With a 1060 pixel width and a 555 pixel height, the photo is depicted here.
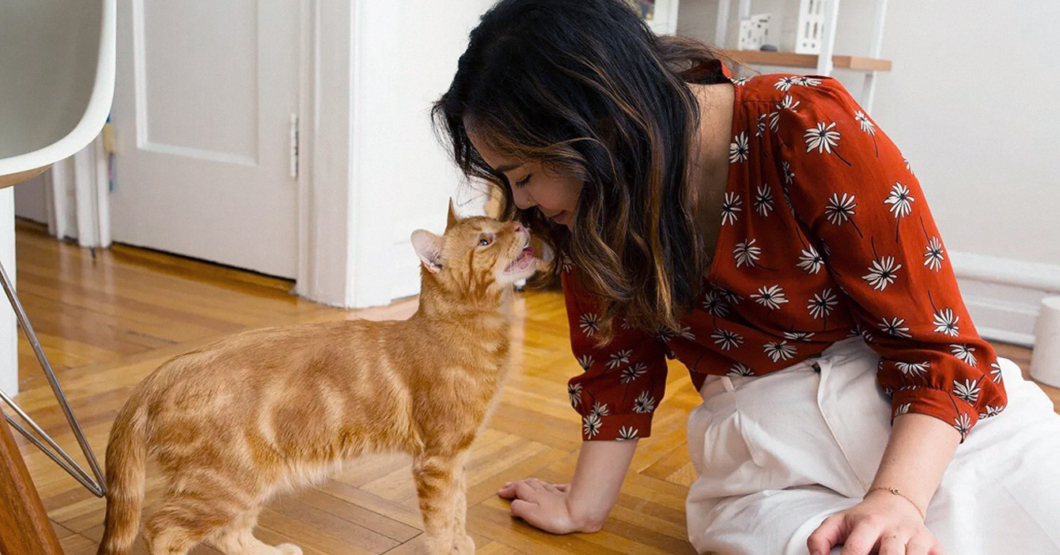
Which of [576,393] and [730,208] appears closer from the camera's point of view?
[730,208]

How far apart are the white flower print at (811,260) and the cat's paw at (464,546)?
527mm

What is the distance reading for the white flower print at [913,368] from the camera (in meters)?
0.93

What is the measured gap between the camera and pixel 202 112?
263 centimetres

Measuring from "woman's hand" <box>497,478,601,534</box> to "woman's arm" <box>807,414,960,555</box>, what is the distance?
444 millimetres

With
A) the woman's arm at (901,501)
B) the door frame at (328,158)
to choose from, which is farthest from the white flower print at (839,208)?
the door frame at (328,158)

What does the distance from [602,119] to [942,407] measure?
1.45ft

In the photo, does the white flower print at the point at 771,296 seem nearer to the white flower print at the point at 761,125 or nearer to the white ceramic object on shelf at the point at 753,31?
the white flower print at the point at 761,125

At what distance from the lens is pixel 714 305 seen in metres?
1.10

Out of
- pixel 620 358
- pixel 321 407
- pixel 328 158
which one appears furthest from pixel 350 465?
pixel 328 158

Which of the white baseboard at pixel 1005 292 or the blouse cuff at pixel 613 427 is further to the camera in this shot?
the white baseboard at pixel 1005 292

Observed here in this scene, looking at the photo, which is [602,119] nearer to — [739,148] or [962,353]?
[739,148]

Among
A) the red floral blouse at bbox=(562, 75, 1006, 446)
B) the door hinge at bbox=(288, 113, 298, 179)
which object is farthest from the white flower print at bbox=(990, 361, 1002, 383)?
the door hinge at bbox=(288, 113, 298, 179)

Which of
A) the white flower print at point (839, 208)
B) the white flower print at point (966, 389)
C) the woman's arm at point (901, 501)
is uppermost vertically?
the white flower print at point (839, 208)

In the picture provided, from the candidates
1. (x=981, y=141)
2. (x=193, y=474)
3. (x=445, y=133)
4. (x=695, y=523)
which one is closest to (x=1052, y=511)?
(x=695, y=523)
